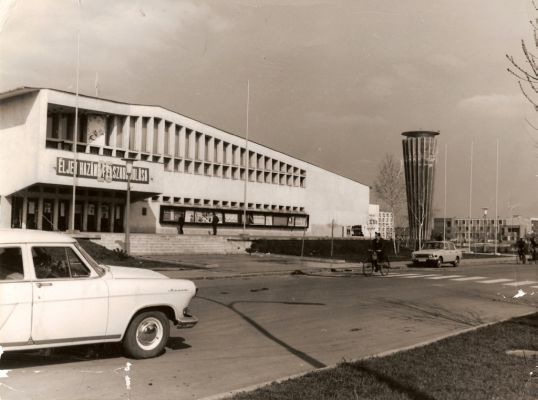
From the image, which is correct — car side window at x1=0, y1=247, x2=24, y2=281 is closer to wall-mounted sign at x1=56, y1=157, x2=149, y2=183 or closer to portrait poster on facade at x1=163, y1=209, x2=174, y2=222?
wall-mounted sign at x1=56, y1=157, x2=149, y2=183

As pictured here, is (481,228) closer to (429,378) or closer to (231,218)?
(231,218)

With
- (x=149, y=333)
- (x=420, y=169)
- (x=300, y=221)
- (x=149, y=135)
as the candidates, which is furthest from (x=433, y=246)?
(x=420, y=169)

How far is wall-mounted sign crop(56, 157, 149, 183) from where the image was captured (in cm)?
3662

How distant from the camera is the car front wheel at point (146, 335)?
25.9ft

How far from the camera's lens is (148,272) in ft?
28.1

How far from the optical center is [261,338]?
9.94 metres

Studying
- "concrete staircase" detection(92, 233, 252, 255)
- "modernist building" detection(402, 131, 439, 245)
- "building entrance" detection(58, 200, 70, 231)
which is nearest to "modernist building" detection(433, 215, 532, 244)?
"modernist building" detection(402, 131, 439, 245)

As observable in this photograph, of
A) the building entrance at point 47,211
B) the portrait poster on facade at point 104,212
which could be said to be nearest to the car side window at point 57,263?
the building entrance at point 47,211

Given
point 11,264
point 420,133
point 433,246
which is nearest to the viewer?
point 11,264

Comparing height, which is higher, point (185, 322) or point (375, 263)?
point (185, 322)

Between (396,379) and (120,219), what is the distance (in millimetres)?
39749

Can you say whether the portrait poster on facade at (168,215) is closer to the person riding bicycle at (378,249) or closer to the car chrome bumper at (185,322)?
the person riding bicycle at (378,249)

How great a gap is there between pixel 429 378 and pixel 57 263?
4703mm

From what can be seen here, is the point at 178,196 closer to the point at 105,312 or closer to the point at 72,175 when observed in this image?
the point at 72,175
